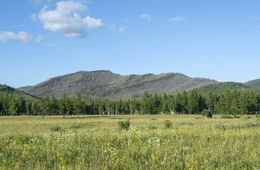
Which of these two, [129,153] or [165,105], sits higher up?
[165,105]

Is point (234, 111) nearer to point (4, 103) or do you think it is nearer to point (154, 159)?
point (4, 103)

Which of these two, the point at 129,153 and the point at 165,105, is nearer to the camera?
the point at 129,153

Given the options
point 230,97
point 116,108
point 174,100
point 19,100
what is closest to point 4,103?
point 19,100

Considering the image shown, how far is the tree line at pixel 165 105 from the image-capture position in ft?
500

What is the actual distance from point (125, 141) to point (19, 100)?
15633 centimetres

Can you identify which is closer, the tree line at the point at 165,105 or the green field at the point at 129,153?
the green field at the point at 129,153

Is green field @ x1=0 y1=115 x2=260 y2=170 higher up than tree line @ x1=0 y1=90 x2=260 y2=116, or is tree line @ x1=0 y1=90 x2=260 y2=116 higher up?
tree line @ x1=0 y1=90 x2=260 y2=116

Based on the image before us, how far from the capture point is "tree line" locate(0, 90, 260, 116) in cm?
15238

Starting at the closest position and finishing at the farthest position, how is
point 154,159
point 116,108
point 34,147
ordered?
point 154,159 < point 34,147 < point 116,108

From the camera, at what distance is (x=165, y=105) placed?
16438 cm

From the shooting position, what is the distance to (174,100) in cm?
16425

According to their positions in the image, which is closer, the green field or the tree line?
the green field

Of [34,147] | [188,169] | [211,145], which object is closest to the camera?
[188,169]

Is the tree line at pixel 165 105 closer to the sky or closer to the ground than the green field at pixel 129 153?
closer to the sky
